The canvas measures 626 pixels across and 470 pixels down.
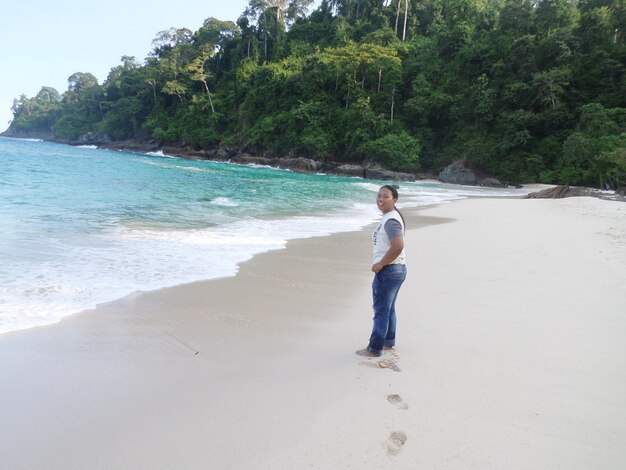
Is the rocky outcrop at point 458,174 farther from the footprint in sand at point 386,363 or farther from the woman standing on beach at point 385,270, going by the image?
the footprint in sand at point 386,363

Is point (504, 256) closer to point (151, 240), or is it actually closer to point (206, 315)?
point (206, 315)

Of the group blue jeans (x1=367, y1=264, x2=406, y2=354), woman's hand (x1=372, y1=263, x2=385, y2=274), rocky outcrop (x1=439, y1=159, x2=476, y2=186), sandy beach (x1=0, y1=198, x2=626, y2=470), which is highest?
rocky outcrop (x1=439, y1=159, x2=476, y2=186)

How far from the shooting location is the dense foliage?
2952 centimetres

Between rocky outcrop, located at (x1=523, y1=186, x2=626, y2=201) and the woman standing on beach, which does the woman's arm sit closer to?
the woman standing on beach

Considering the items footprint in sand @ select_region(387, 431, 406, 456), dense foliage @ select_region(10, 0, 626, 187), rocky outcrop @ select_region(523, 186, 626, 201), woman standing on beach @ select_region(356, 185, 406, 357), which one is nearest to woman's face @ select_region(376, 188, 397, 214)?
woman standing on beach @ select_region(356, 185, 406, 357)

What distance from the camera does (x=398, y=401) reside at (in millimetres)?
2377

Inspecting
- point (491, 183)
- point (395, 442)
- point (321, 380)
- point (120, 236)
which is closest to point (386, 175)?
point (491, 183)

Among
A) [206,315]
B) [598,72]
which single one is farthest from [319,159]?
[206,315]

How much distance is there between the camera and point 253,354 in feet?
9.81

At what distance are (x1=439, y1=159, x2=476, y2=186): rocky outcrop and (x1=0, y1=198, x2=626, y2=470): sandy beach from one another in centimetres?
2975

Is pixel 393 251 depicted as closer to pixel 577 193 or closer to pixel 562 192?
pixel 577 193

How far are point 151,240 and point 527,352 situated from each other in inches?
239

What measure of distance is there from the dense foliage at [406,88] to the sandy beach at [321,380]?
62.1 ft

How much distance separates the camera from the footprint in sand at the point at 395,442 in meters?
1.93
